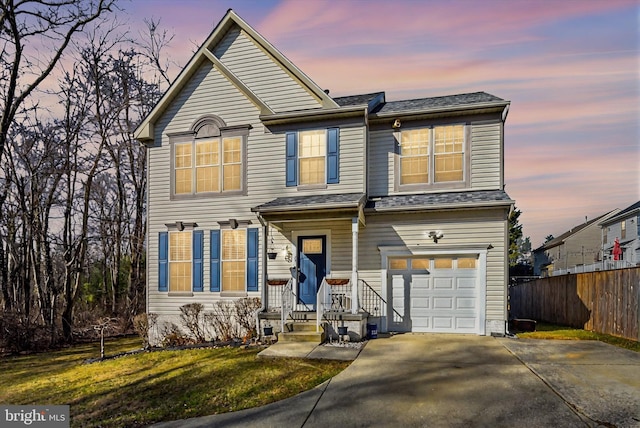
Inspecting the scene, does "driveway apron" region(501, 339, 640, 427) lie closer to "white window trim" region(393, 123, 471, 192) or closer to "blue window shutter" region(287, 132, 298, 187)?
"white window trim" region(393, 123, 471, 192)

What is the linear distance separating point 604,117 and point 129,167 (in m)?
20.2

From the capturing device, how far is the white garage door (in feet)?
34.9

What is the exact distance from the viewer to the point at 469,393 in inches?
246

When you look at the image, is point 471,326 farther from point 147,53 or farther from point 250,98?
point 147,53

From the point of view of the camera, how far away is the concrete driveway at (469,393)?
5.43 metres

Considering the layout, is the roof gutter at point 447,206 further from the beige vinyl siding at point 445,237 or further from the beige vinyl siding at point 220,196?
the beige vinyl siding at point 220,196

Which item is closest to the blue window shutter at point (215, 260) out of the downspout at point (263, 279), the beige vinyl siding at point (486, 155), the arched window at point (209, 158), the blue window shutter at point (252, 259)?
the blue window shutter at point (252, 259)

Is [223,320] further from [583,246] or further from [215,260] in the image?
[583,246]

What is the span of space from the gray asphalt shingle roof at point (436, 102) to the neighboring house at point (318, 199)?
2.4 inches

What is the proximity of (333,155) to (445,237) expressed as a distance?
3809 millimetres

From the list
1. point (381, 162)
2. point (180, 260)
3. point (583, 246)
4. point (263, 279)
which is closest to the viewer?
point (263, 279)

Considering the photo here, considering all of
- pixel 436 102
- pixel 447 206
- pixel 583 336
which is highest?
pixel 436 102

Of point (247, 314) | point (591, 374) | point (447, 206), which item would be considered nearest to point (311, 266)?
point (247, 314)

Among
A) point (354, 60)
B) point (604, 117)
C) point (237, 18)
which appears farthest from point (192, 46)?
point (604, 117)
